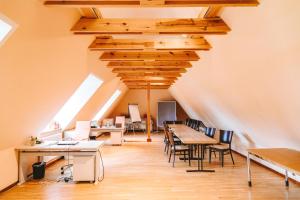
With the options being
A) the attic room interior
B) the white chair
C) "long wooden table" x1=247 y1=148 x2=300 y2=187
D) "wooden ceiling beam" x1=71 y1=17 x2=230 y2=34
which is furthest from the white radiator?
"long wooden table" x1=247 y1=148 x2=300 y2=187

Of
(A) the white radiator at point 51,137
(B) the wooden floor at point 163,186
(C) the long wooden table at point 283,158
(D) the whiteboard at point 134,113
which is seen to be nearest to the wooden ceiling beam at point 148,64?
(A) the white radiator at point 51,137

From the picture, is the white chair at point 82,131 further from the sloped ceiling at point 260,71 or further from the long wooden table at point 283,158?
the long wooden table at point 283,158

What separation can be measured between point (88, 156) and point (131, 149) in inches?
142

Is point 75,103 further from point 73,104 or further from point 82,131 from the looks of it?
point 82,131

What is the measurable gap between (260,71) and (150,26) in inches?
62.4

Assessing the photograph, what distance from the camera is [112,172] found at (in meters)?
5.17

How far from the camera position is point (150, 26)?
10.6 ft

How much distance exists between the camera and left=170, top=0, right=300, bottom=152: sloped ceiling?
7.78 feet

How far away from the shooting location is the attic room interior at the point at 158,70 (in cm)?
249

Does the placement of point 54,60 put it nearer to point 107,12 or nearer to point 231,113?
point 107,12

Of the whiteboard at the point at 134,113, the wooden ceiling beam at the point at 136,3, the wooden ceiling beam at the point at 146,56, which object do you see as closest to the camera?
the wooden ceiling beam at the point at 136,3

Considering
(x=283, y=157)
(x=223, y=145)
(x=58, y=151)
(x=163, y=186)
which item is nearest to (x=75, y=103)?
(x=58, y=151)

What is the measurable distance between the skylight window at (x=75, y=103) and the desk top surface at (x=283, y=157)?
14.0ft

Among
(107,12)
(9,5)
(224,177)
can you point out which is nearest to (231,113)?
(224,177)
